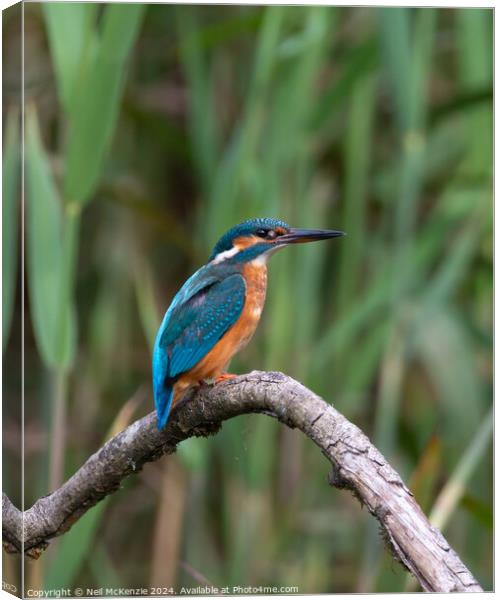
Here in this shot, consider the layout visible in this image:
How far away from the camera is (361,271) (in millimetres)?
3781

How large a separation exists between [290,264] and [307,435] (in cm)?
148

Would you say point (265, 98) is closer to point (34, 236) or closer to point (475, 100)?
point (475, 100)

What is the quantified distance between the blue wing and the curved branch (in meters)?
0.10

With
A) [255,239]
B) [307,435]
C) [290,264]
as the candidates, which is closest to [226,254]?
[255,239]

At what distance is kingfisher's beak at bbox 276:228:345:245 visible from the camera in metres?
2.94

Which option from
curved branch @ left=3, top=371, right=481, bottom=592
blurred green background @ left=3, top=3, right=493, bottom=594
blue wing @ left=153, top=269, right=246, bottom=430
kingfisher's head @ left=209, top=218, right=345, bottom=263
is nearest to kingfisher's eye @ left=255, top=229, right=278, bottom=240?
kingfisher's head @ left=209, top=218, right=345, bottom=263

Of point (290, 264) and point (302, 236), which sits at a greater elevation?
point (302, 236)

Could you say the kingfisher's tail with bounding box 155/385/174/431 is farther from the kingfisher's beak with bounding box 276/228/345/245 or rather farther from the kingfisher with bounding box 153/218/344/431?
the kingfisher's beak with bounding box 276/228/345/245

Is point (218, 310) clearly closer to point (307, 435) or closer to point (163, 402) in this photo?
point (163, 402)

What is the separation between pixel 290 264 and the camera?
3.56 meters

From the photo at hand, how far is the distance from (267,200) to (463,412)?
100 centimetres

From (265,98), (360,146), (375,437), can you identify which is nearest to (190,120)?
(265,98)

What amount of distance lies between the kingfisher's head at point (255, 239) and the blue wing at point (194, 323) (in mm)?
90

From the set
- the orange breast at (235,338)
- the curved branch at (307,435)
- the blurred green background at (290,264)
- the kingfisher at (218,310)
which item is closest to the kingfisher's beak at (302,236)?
the kingfisher at (218,310)
